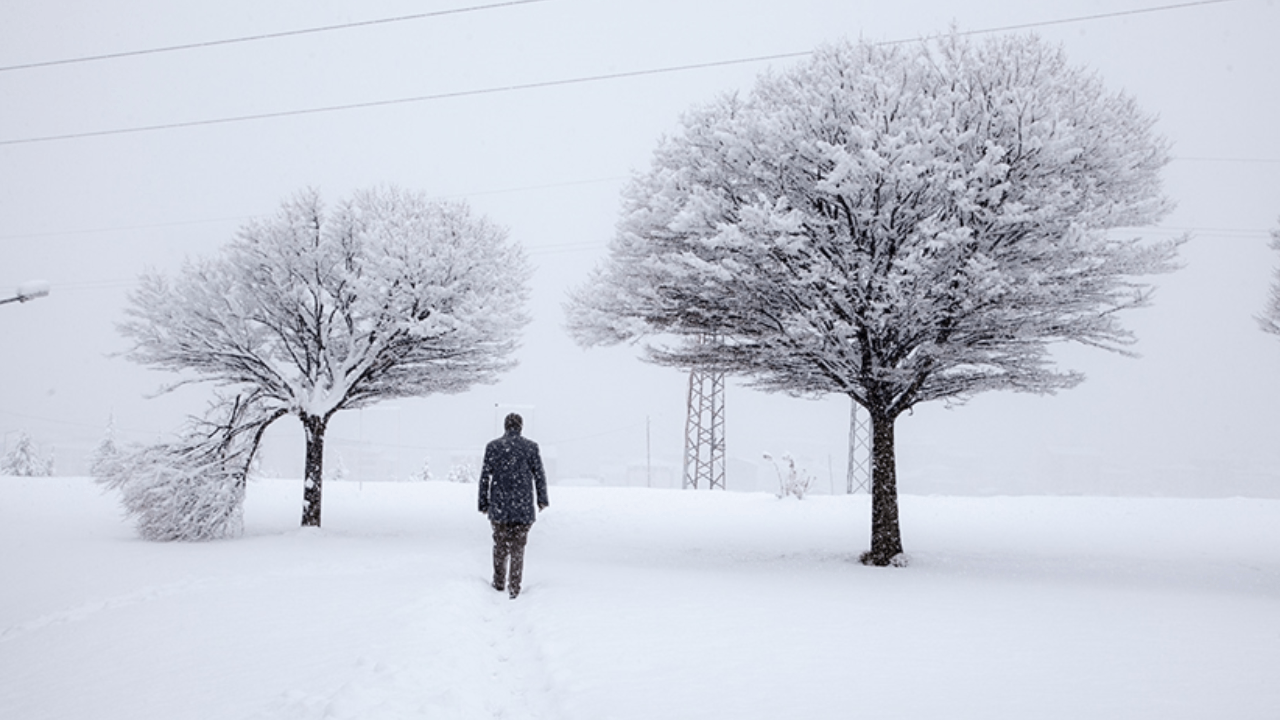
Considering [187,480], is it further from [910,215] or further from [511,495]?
[910,215]

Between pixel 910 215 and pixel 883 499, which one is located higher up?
pixel 910 215

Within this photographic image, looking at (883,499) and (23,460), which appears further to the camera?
(23,460)

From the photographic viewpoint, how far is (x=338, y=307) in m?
14.4

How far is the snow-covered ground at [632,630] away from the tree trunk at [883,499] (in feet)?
2.44

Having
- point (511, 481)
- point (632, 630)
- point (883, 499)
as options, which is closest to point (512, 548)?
point (511, 481)

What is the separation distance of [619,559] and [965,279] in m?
6.90

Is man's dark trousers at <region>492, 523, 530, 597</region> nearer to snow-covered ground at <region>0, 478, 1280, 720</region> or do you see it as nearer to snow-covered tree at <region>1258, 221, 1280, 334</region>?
snow-covered ground at <region>0, 478, 1280, 720</region>

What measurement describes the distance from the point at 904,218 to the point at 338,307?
10962 millimetres

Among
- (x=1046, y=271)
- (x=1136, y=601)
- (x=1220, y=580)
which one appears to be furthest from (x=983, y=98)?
(x=1220, y=580)

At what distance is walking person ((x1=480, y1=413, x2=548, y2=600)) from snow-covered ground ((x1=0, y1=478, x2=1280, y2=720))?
1.46ft

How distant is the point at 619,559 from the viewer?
38.4 feet

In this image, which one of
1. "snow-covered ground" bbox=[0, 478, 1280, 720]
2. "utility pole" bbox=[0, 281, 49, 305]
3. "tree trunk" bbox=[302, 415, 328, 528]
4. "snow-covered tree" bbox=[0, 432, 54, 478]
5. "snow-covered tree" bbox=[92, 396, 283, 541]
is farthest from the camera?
"snow-covered tree" bbox=[0, 432, 54, 478]

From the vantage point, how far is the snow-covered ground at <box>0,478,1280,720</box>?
452 cm

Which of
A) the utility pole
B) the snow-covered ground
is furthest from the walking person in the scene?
the utility pole
